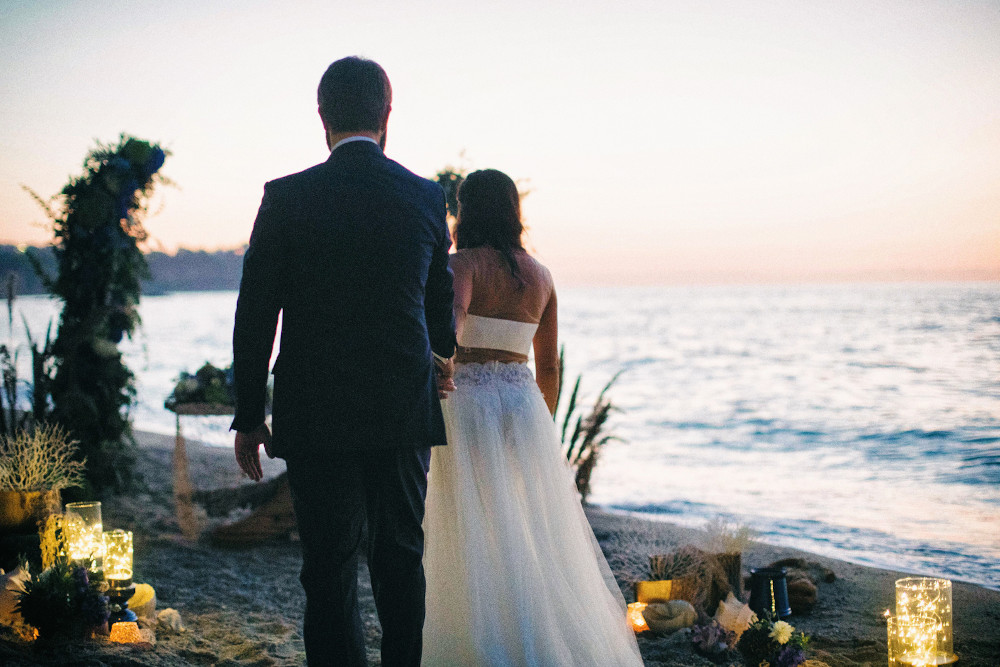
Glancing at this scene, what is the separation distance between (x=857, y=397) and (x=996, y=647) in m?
13.4

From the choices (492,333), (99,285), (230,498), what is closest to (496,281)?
(492,333)

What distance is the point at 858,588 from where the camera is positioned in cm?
425

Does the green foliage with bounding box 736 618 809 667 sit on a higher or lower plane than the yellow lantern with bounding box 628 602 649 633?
higher

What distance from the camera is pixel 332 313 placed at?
70.9 inches

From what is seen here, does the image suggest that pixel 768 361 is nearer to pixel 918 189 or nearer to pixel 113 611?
pixel 918 189

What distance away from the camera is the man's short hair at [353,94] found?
1.92 meters

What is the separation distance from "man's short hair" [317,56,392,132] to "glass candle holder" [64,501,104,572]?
2353mm

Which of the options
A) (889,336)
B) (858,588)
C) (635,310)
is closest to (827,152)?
(889,336)

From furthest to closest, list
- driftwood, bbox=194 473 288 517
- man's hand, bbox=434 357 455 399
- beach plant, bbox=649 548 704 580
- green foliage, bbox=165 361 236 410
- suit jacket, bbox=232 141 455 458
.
A: driftwood, bbox=194 473 288 517 → green foliage, bbox=165 361 236 410 → beach plant, bbox=649 548 704 580 → man's hand, bbox=434 357 455 399 → suit jacket, bbox=232 141 455 458

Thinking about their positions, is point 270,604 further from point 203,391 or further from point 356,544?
point 356,544

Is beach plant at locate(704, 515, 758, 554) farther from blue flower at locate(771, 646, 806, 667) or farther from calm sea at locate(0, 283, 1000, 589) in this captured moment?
calm sea at locate(0, 283, 1000, 589)

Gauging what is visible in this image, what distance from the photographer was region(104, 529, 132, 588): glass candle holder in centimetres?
333

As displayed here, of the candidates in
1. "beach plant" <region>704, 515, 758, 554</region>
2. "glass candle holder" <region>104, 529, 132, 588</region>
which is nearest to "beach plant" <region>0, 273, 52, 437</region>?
"glass candle holder" <region>104, 529, 132, 588</region>

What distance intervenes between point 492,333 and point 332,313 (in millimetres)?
1107
